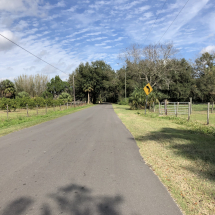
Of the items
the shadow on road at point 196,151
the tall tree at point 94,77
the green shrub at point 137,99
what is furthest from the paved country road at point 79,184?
the tall tree at point 94,77

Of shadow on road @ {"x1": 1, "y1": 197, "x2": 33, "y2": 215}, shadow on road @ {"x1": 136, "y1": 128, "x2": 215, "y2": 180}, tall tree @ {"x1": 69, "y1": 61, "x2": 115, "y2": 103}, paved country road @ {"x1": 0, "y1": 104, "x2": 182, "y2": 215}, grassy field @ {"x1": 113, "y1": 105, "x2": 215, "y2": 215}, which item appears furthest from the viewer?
tall tree @ {"x1": 69, "y1": 61, "x2": 115, "y2": 103}

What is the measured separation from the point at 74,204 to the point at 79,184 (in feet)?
2.31

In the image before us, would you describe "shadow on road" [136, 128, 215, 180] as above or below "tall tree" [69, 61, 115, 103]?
below

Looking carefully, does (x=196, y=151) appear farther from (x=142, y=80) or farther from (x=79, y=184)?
(x=142, y=80)

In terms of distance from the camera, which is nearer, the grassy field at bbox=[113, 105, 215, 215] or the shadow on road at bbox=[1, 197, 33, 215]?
the shadow on road at bbox=[1, 197, 33, 215]

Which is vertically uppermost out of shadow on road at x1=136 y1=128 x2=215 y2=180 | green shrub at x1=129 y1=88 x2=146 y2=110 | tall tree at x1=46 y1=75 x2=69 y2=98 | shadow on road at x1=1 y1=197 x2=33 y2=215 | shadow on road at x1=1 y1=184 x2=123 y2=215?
tall tree at x1=46 y1=75 x2=69 y2=98

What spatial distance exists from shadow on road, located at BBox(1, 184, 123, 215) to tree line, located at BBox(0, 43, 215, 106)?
22.7 m

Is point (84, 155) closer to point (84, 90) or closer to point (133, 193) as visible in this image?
point (133, 193)

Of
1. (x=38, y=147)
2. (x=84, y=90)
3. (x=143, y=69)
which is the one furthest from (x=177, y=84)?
(x=38, y=147)

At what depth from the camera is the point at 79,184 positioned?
3.79 metres

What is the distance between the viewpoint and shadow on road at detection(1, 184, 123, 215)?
288cm

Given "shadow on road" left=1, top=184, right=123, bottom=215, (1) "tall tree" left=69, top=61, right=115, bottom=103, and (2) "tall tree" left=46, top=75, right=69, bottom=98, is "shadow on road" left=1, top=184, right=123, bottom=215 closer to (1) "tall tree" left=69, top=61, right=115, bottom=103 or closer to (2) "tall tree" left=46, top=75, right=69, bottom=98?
(1) "tall tree" left=69, top=61, right=115, bottom=103

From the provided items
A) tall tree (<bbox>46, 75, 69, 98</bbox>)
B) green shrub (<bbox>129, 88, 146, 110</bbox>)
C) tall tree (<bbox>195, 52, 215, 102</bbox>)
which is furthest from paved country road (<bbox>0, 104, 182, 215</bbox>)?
tall tree (<bbox>46, 75, 69, 98</bbox>)

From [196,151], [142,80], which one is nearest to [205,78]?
[142,80]
